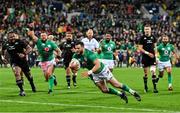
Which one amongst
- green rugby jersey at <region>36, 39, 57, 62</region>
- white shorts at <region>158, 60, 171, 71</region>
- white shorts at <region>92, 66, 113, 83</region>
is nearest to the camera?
white shorts at <region>92, 66, 113, 83</region>

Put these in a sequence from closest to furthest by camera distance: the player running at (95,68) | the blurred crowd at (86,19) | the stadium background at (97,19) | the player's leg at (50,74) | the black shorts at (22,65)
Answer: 1. the player running at (95,68)
2. the black shorts at (22,65)
3. the player's leg at (50,74)
4. the stadium background at (97,19)
5. the blurred crowd at (86,19)

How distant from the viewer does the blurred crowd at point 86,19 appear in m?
51.4

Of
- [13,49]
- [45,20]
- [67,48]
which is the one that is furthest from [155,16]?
[13,49]

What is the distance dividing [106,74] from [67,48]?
878 cm

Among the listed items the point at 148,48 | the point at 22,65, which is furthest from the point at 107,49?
the point at 22,65

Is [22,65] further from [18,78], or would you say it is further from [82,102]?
[82,102]

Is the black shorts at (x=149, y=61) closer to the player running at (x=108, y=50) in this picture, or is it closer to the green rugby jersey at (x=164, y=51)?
the green rugby jersey at (x=164, y=51)

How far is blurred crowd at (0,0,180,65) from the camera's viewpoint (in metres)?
51.4

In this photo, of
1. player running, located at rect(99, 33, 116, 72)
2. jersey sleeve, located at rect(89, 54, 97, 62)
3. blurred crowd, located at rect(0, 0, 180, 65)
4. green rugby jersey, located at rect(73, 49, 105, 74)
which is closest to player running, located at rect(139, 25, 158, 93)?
player running, located at rect(99, 33, 116, 72)

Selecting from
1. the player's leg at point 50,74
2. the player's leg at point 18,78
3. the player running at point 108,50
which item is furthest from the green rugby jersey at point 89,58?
the player running at point 108,50

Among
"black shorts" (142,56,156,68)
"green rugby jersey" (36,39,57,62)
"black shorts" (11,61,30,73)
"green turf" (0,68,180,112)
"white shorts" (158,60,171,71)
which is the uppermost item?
"green rugby jersey" (36,39,57,62)

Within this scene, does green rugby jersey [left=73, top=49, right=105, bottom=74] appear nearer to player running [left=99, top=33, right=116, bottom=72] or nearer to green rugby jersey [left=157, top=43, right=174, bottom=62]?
green rugby jersey [left=157, top=43, right=174, bottom=62]

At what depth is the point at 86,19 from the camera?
56.0m

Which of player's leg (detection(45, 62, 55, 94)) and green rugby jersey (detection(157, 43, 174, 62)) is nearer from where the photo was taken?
player's leg (detection(45, 62, 55, 94))
